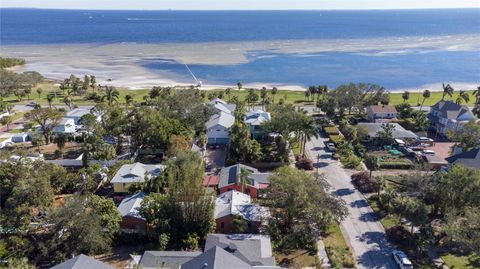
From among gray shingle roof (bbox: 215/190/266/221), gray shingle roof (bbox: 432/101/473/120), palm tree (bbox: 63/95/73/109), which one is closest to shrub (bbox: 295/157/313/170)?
gray shingle roof (bbox: 215/190/266/221)

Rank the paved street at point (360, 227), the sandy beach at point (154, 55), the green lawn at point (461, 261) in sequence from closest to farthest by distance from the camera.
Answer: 1. the green lawn at point (461, 261)
2. the paved street at point (360, 227)
3. the sandy beach at point (154, 55)

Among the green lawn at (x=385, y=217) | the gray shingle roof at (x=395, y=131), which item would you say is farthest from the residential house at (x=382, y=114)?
the green lawn at (x=385, y=217)

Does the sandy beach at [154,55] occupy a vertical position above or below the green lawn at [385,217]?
above

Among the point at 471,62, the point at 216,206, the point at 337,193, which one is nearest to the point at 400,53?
the point at 471,62

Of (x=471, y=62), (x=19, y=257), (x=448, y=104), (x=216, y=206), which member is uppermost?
(x=471, y=62)

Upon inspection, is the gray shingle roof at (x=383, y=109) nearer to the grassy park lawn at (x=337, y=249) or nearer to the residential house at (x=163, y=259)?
the grassy park lawn at (x=337, y=249)

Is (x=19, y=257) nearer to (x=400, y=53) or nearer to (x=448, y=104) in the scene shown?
(x=448, y=104)
